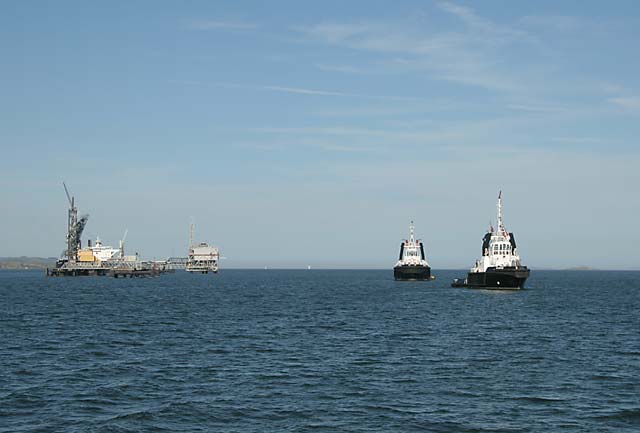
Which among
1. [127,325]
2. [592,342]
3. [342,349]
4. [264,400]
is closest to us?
[264,400]

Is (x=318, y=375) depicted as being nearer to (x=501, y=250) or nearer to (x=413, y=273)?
(x=501, y=250)

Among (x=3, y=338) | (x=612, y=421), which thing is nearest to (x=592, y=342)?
(x=612, y=421)

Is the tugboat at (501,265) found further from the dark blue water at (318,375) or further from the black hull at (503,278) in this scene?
the dark blue water at (318,375)

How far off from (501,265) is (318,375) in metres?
99.1

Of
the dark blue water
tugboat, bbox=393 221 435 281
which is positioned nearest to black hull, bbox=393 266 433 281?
tugboat, bbox=393 221 435 281

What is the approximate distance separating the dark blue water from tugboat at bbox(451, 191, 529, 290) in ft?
174

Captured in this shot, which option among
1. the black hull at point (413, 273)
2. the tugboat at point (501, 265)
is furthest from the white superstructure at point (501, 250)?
the black hull at point (413, 273)

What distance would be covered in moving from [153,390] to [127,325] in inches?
1394

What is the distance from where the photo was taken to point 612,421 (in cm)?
3119

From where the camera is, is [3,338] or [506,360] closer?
[506,360]

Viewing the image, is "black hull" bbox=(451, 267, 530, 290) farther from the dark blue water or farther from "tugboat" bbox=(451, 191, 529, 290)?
the dark blue water

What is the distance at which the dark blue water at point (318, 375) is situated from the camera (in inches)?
1222

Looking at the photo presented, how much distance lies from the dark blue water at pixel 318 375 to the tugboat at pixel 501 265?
2088 inches

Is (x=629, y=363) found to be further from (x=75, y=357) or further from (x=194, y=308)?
(x=194, y=308)
